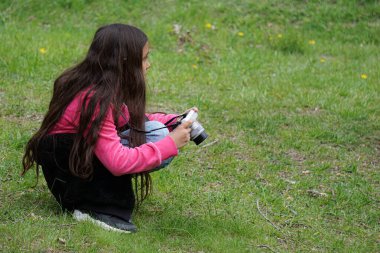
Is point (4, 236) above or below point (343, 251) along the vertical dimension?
above

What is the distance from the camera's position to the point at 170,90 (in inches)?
265

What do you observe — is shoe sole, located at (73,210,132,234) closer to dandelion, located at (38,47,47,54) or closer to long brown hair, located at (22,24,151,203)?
long brown hair, located at (22,24,151,203)

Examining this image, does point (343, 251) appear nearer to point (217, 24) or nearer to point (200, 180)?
point (200, 180)

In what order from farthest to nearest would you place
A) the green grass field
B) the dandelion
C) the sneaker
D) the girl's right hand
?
the dandelion
the green grass field
the sneaker
the girl's right hand

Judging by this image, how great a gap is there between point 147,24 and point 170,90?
2.17 m

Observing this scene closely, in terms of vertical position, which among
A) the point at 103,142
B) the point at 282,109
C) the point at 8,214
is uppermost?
the point at 103,142

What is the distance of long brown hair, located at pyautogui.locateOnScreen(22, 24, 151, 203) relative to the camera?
11.8 ft

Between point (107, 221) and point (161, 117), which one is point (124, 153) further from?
point (161, 117)

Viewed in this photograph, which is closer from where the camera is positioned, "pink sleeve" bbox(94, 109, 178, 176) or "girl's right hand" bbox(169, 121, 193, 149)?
"pink sleeve" bbox(94, 109, 178, 176)

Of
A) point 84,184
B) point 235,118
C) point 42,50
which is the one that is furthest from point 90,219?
point 42,50

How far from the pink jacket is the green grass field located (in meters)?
0.39

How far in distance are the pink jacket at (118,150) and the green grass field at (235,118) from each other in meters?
0.39

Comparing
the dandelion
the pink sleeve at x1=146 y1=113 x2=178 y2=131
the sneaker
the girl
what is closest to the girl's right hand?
the girl

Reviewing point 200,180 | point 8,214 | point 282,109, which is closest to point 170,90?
point 282,109
